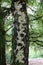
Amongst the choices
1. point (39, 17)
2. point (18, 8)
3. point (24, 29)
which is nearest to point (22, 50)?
point (24, 29)

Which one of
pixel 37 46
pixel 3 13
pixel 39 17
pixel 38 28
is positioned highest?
pixel 3 13

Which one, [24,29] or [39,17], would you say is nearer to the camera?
[24,29]

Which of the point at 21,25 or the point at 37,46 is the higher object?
the point at 21,25

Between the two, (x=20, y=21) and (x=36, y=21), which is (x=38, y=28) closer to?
(x=36, y=21)

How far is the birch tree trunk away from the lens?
4184 mm

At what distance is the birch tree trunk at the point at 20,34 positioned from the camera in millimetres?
4184

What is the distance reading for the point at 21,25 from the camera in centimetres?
420

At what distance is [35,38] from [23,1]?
10.1 ft

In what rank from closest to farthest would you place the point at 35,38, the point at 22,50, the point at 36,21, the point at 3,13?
the point at 22,50
the point at 3,13
the point at 36,21
the point at 35,38

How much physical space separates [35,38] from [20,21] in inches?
118

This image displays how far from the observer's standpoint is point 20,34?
4.20 meters

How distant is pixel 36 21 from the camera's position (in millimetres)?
6703

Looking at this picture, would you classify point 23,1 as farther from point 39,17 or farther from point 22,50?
point 39,17

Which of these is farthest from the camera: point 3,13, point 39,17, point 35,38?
point 35,38
